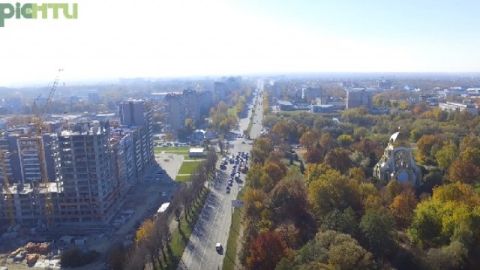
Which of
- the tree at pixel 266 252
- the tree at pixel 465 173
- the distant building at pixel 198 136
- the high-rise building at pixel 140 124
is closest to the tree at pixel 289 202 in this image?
the tree at pixel 266 252

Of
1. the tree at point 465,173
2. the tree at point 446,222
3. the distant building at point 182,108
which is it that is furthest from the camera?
the distant building at point 182,108

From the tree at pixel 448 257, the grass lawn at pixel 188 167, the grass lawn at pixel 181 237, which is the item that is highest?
the tree at pixel 448 257

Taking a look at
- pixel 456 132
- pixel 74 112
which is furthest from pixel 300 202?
pixel 74 112

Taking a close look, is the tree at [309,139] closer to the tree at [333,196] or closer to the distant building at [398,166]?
the distant building at [398,166]

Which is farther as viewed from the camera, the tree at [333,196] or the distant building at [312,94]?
the distant building at [312,94]

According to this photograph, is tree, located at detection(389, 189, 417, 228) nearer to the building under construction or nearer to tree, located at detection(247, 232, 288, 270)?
tree, located at detection(247, 232, 288, 270)

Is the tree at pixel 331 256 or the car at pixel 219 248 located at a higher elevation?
the tree at pixel 331 256

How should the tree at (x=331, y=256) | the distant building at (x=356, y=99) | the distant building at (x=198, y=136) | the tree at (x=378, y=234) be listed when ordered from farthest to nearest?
the distant building at (x=356, y=99), the distant building at (x=198, y=136), the tree at (x=378, y=234), the tree at (x=331, y=256)
